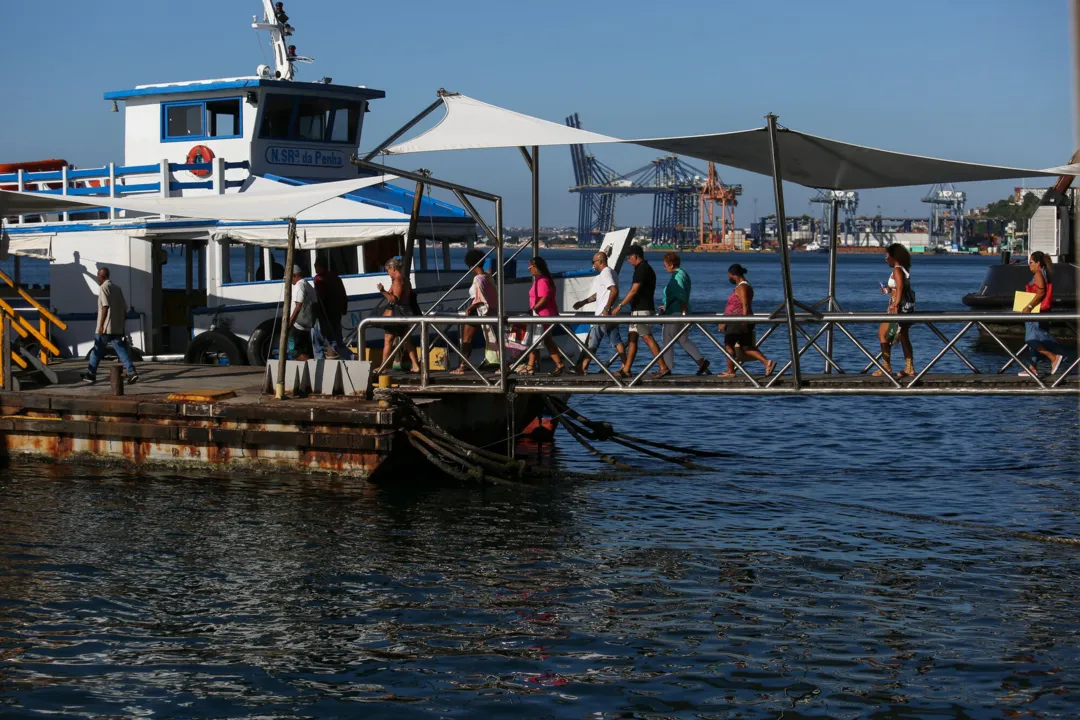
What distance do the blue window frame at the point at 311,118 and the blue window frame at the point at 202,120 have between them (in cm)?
58

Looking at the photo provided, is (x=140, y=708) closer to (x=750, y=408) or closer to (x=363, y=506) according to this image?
(x=363, y=506)

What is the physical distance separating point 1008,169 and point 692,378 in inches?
176

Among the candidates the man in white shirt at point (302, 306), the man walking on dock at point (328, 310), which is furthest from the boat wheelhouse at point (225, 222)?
the man in white shirt at point (302, 306)

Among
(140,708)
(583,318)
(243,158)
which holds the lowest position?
(140,708)

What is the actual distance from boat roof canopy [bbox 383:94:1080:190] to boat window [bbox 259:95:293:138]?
9.51 m

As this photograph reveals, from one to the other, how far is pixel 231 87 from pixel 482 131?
34.4 feet

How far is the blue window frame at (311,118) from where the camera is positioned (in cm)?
2255

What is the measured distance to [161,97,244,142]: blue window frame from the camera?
2269 cm

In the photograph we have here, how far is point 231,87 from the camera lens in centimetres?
2223

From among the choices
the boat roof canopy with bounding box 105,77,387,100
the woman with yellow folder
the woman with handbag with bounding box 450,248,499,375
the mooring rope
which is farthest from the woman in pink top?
the boat roof canopy with bounding box 105,77,387,100

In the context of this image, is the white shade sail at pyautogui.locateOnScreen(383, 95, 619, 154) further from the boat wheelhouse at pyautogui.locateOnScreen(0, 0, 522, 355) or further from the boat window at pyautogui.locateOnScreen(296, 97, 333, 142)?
the boat window at pyautogui.locateOnScreen(296, 97, 333, 142)

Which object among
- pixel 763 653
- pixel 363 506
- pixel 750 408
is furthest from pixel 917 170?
pixel 750 408

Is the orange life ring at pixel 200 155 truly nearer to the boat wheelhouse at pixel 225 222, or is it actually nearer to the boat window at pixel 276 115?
the boat wheelhouse at pixel 225 222

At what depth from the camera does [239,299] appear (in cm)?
2020
